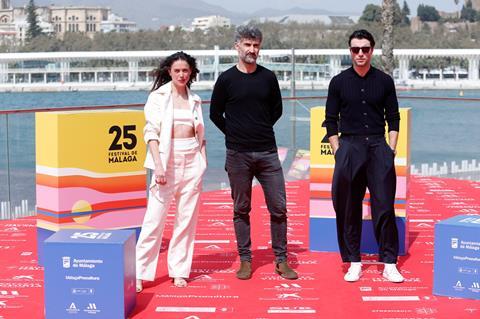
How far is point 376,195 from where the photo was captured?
5387mm

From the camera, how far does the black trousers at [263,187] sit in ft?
17.6

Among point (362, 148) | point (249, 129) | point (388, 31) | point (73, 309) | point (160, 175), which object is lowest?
point (73, 309)

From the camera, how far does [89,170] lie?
599 cm

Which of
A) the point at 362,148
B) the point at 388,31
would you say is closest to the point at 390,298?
the point at 362,148

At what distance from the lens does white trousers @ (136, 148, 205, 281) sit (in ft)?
17.0

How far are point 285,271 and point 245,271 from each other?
0.25 metres

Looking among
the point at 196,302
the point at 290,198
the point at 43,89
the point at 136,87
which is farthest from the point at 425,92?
the point at 196,302

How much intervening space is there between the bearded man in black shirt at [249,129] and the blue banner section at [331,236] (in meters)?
0.91

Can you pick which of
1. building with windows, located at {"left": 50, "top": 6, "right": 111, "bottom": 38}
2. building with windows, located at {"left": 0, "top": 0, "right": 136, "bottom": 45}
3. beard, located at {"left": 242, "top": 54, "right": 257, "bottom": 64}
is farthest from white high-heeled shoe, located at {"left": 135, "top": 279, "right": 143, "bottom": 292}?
building with windows, located at {"left": 50, "top": 6, "right": 111, "bottom": 38}

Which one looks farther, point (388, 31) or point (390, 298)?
point (388, 31)

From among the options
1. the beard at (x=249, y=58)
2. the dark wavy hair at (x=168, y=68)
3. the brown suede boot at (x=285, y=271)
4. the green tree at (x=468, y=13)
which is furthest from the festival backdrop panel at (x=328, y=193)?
the green tree at (x=468, y=13)

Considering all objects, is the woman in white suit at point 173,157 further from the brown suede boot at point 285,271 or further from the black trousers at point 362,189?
the black trousers at point 362,189

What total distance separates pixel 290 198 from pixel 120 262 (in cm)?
498

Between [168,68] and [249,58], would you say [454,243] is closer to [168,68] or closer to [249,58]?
[249,58]
